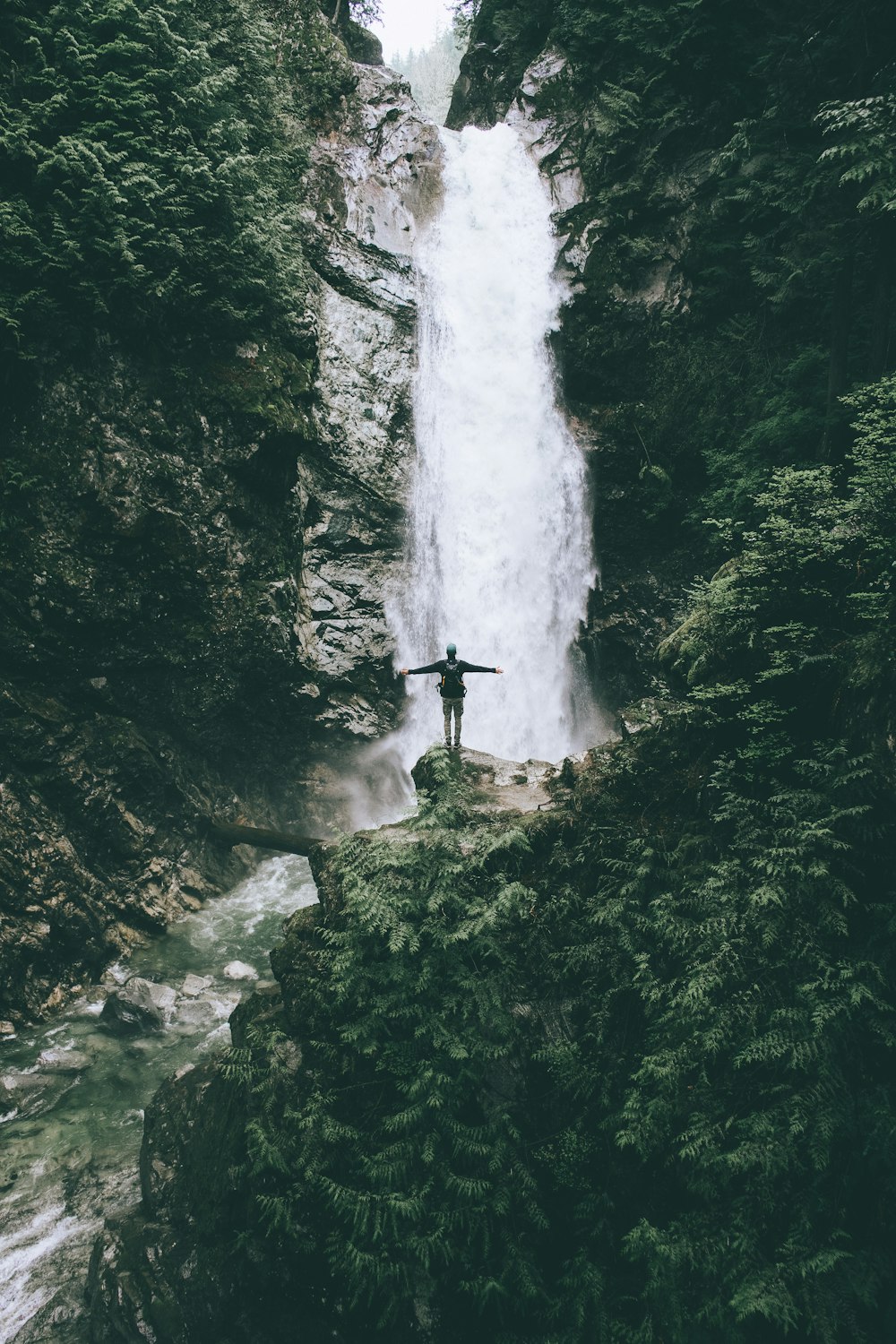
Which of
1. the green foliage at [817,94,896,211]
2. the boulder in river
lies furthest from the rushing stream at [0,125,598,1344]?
the green foliage at [817,94,896,211]

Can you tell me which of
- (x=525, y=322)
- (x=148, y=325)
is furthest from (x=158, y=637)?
(x=525, y=322)

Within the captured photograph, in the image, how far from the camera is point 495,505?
55.6ft

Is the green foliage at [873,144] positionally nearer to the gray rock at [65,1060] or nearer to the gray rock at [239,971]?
the gray rock at [239,971]

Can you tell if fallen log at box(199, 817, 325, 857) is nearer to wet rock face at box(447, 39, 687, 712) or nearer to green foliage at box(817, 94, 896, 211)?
wet rock face at box(447, 39, 687, 712)

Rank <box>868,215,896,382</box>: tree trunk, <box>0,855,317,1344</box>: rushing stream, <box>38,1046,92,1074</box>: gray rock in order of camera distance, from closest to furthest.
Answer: <box>0,855,317,1344</box>: rushing stream → <box>38,1046,92,1074</box>: gray rock → <box>868,215,896,382</box>: tree trunk

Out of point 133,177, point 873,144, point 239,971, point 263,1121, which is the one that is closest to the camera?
point 263,1121

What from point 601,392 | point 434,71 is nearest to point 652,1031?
point 601,392

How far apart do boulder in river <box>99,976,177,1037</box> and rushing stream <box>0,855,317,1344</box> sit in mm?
116

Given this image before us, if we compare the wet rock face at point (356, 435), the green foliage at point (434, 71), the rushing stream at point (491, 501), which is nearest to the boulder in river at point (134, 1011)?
the rushing stream at point (491, 501)

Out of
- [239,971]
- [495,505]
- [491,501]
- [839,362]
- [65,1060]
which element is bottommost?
[65,1060]

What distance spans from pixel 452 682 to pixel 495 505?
26.9 feet

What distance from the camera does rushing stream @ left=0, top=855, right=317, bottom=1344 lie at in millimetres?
7117

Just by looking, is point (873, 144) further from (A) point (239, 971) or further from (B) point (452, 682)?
(A) point (239, 971)

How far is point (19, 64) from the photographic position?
31.6 feet
